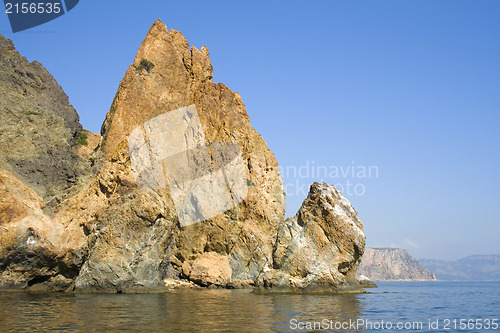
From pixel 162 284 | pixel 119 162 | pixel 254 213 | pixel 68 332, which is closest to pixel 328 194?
pixel 254 213

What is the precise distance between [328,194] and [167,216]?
16268 mm

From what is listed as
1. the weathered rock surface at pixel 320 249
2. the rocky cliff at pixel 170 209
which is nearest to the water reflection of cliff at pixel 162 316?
the rocky cliff at pixel 170 209

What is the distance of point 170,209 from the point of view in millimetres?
48156

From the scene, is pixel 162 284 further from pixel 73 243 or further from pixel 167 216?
pixel 73 243

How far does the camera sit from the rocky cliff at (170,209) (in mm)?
43250

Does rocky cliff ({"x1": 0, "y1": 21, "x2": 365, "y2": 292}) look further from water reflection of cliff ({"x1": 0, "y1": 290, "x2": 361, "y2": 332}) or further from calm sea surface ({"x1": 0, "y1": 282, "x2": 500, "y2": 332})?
calm sea surface ({"x1": 0, "y1": 282, "x2": 500, "y2": 332})

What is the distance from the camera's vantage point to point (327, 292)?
43750mm

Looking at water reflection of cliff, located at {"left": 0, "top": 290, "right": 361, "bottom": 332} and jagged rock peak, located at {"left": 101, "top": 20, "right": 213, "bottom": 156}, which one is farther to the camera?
jagged rock peak, located at {"left": 101, "top": 20, "right": 213, "bottom": 156}

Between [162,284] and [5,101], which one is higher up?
[5,101]

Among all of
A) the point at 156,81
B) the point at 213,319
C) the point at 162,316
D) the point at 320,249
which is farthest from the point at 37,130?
the point at 213,319

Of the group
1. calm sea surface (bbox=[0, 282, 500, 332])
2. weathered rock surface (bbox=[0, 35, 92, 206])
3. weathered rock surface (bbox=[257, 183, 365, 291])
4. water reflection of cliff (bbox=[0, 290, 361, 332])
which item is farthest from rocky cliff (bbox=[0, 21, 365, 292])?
calm sea surface (bbox=[0, 282, 500, 332])

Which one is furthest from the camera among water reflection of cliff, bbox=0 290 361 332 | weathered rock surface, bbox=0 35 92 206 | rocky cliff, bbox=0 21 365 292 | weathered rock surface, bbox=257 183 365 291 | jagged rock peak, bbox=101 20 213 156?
jagged rock peak, bbox=101 20 213 156

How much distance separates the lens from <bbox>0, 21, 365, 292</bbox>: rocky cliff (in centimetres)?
4325

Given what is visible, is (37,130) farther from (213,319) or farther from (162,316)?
(213,319)
